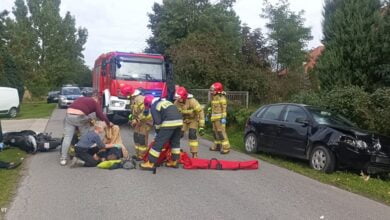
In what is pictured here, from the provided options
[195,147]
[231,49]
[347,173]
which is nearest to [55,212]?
[195,147]

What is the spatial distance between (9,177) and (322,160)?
6.26 meters

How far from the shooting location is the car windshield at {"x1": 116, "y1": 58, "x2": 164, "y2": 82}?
750 inches

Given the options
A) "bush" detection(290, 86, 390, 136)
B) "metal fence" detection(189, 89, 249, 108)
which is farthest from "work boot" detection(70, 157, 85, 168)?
"metal fence" detection(189, 89, 249, 108)

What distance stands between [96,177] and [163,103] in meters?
2.07

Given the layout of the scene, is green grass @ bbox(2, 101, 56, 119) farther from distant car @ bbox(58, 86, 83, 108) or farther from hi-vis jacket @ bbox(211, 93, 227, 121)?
hi-vis jacket @ bbox(211, 93, 227, 121)

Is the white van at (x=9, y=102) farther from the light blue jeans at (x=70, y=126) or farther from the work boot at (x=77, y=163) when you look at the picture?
the work boot at (x=77, y=163)

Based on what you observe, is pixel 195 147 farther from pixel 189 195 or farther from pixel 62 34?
pixel 62 34

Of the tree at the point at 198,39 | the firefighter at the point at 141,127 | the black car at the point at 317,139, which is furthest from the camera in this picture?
the tree at the point at 198,39

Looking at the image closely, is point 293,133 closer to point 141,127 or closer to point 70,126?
point 141,127

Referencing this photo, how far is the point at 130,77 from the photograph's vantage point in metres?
19.1

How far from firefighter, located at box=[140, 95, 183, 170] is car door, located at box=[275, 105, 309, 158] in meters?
2.84

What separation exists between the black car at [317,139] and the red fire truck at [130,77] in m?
6.51

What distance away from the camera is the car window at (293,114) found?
11.8m

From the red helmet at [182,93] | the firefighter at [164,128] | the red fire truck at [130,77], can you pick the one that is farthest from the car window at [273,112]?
the red fire truck at [130,77]
